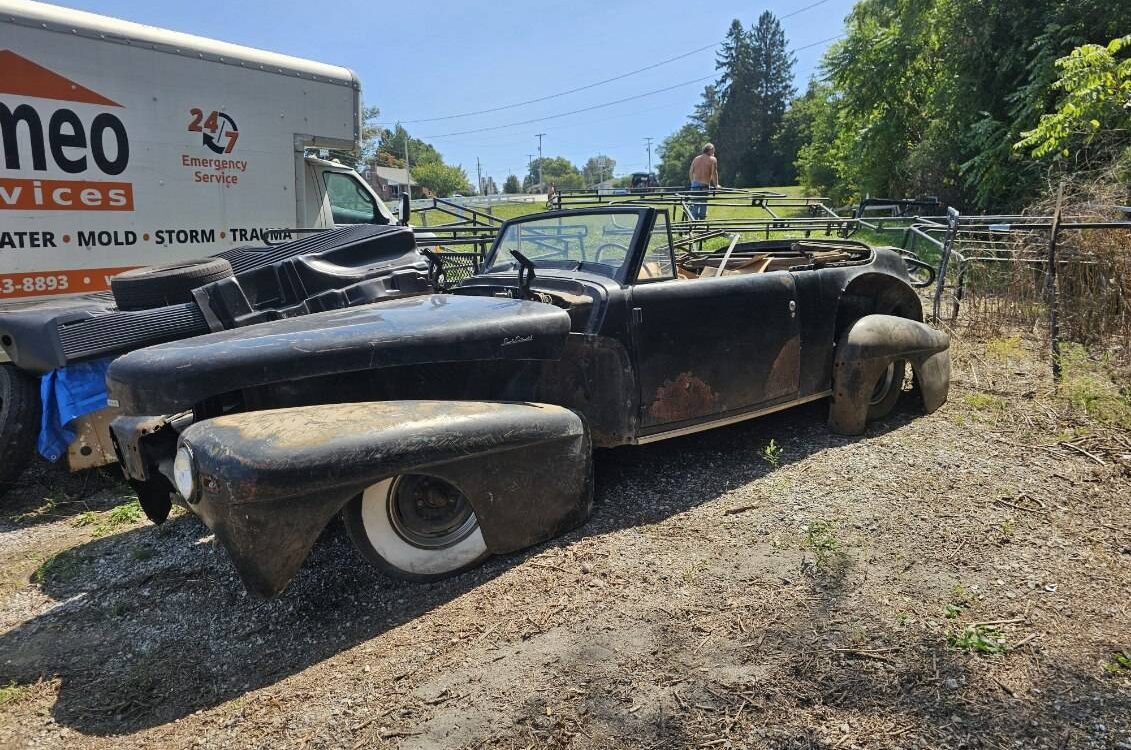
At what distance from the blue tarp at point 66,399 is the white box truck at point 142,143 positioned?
2069 millimetres

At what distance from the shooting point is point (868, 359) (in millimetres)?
4711

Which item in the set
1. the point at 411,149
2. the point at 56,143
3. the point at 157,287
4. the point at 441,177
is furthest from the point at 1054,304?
the point at 411,149

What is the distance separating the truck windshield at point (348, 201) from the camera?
318 inches

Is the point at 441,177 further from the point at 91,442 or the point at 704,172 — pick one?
the point at 91,442

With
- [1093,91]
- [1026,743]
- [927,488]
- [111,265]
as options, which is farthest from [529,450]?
[1093,91]

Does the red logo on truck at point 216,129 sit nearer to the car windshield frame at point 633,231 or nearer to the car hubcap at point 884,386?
the car windshield frame at point 633,231

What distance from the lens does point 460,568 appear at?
3.22m

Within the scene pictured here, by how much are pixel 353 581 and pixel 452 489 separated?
0.60 meters

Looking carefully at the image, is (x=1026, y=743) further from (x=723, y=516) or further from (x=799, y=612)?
(x=723, y=516)

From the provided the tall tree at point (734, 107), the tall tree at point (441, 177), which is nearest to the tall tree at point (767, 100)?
the tall tree at point (734, 107)

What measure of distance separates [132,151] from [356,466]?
531 centimetres

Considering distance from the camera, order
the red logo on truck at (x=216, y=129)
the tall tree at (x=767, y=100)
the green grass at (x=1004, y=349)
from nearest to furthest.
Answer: the green grass at (x=1004, y=349), the red logo on truck at (x=216, y=129), the tall tree at (x=767, y=100)

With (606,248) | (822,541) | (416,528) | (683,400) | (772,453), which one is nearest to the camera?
(416,528)

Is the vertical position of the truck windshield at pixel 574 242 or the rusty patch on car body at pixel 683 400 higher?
the truck windshield at pixel 574 242
